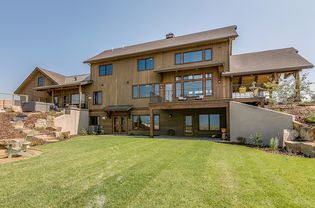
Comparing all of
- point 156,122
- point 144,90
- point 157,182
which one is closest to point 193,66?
point 144,90

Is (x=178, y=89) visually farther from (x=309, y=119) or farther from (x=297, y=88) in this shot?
(x=309, y=119)

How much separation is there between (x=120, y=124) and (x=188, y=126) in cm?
679

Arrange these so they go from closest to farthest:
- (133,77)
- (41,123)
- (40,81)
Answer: (41,123) → (133,77) → (40,81)

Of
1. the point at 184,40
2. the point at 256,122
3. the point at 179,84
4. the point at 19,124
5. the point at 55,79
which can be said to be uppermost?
the point at 184,40

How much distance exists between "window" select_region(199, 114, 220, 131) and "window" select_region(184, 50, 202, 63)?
4639mm

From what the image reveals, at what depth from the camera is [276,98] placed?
12602 millimetres

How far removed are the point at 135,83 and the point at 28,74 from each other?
576 inches

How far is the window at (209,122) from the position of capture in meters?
14.1

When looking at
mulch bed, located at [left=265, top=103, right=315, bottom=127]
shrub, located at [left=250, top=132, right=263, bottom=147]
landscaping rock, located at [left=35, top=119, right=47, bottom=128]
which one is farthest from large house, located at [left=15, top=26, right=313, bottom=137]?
landscaping rock, located at [left=35, top=119, right=47, bottom=128]

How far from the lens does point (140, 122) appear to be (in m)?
16.9

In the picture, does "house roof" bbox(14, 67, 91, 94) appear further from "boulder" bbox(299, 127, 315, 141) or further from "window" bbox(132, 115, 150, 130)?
"boulder" bbox(299, 127, 315, 141)

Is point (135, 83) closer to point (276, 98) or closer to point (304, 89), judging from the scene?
point (276, 98)

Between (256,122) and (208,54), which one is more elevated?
Result: (208,54)

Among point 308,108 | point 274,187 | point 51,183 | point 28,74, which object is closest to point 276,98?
point 308,108
